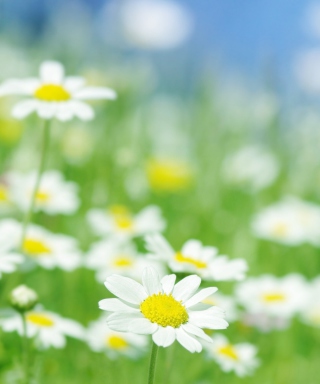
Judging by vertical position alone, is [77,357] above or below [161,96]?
below

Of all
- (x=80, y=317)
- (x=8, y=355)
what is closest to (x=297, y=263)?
(x=80, y=317)

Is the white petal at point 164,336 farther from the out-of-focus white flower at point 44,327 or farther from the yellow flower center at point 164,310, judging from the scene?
the out-of-focus white flower at point 44,327

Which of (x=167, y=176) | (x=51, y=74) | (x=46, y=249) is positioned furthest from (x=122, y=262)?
(x=167, y=176)

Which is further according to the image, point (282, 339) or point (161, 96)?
point (161, 96)

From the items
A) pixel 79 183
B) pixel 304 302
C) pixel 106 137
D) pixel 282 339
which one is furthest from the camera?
pixel 106 137

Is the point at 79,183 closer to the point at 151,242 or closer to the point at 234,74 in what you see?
the point at 151,242

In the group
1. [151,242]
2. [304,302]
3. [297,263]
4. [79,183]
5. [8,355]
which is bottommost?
[8,355]

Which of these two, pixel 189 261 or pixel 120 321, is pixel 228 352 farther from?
pixel 120 321
